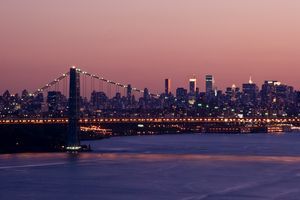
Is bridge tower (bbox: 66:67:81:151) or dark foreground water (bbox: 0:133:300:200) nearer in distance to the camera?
dark foreground water (bbox: 0:133:300:200)

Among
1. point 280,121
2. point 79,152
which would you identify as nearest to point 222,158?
point 280,121

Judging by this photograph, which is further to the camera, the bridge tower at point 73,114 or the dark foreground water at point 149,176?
the bridge tower at point 73,114

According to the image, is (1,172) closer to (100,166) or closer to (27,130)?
(100,166)

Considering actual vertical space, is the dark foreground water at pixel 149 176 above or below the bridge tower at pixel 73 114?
below

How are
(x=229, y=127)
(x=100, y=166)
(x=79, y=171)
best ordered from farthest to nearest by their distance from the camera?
(x=229, y=127)
(x=100, y=166)
(x=79, y=171)
